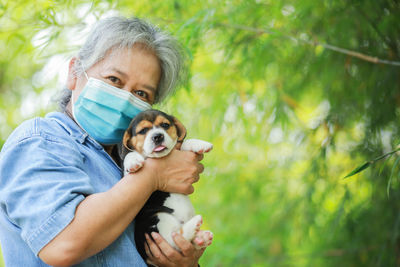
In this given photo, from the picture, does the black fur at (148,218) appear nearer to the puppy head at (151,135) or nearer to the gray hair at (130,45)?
the puppy head at (151,135)

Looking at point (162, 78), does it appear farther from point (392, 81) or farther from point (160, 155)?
point (392, 81)

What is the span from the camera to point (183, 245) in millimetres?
1648

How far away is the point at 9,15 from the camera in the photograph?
2.34m

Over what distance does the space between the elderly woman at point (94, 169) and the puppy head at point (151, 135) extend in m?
0.05

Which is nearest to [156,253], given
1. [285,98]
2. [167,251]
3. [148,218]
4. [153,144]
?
[167,251]

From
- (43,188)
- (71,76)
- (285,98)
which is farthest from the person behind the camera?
(285,98)

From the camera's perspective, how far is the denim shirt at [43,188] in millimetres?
1290

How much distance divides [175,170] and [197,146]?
0.20 m

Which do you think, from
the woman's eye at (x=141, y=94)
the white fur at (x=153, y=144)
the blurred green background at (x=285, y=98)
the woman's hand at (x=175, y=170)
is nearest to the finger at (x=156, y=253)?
the woman's hand at (x=175, y=170)

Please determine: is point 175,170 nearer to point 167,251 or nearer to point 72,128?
point 167,251

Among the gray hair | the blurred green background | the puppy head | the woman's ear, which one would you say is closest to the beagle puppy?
the puppy head

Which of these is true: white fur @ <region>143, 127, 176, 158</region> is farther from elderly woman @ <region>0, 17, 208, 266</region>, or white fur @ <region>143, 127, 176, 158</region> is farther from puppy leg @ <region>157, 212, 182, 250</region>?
puppy leg @ <region>157, 212, 182, 250</region>

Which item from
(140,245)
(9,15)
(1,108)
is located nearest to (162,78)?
(140,245)

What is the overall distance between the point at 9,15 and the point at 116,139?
1.13 m
